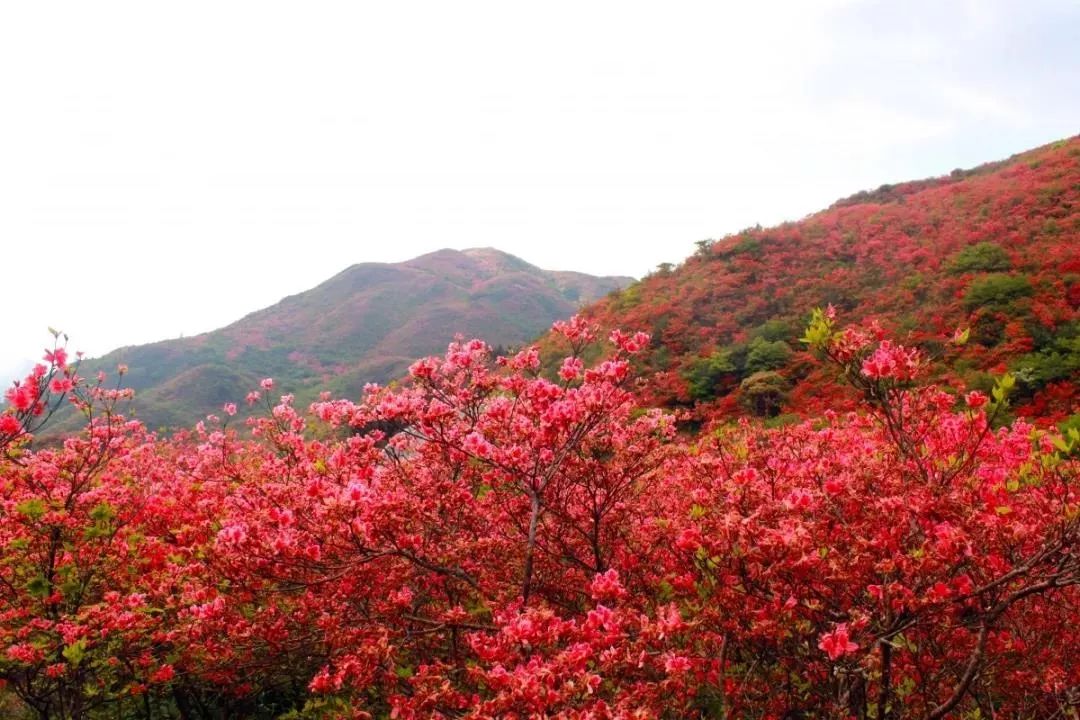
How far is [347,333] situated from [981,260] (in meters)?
70.1

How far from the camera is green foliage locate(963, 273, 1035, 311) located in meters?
19.0

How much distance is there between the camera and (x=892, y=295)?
23922 mm

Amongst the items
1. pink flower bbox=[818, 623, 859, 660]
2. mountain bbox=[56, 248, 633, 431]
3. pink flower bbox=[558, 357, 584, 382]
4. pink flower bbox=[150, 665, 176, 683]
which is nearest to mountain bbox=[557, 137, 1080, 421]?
pink flower bbox=[558, 357, 584, 382]

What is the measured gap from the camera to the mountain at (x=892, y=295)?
1723cm

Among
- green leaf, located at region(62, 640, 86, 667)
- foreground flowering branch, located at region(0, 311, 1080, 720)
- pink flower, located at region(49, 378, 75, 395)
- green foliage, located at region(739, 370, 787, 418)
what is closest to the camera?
foreground flowering branch, located at region(0, 311, 1080, 720)

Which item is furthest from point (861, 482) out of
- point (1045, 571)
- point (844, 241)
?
point (844, 241)

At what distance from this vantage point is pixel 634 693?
308 centimetres

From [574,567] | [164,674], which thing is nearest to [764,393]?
[574,567]

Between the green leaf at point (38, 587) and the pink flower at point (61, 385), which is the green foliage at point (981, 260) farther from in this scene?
the green leaf at point (38, 587)

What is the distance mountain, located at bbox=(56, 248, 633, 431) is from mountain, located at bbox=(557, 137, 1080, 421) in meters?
36.0

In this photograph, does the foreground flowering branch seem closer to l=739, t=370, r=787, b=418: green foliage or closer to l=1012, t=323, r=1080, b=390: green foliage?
l=1012, t=323, r=1080, b=390: green foliage

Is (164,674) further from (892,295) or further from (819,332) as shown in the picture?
(892,295)

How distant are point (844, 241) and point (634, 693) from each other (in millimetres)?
33879

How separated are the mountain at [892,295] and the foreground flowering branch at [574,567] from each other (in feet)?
29.6
